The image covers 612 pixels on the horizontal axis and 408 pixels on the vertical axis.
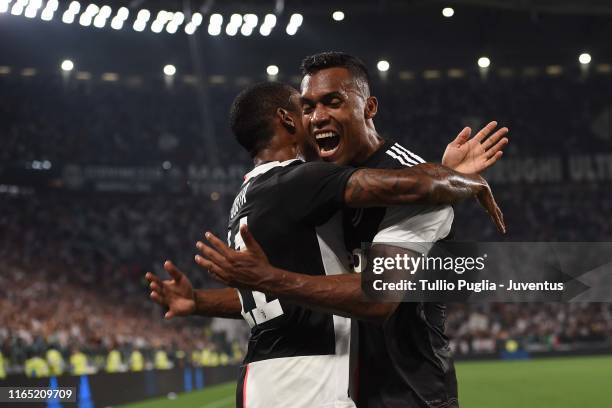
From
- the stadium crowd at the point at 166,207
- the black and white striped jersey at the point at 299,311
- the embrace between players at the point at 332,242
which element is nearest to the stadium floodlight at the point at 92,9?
the stadium crowd at the point at 166,207

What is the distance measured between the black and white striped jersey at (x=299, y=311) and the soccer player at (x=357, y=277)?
12 cm

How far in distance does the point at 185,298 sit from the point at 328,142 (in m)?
1.07

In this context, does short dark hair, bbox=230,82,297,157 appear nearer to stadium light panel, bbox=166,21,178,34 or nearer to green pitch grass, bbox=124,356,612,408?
green pitch grass, bbox=124,356,612,408

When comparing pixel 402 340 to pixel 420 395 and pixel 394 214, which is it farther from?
pixel 394 214

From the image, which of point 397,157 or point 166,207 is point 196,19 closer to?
point 166,207

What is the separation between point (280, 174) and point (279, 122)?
0.61m

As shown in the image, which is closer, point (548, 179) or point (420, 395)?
point (420, 395)

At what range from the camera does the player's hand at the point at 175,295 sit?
13.8 feet

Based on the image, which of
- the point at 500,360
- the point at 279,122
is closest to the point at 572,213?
the point at 500,360

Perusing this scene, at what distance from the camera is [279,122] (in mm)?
4277

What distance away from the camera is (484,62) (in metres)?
36.8

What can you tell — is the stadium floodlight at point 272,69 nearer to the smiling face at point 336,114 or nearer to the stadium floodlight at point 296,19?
the stadium floodlight at point 296,19

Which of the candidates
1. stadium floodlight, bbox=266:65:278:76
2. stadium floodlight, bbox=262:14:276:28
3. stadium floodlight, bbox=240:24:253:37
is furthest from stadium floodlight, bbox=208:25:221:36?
stadium floodlight, bbox=266:65:278:76
